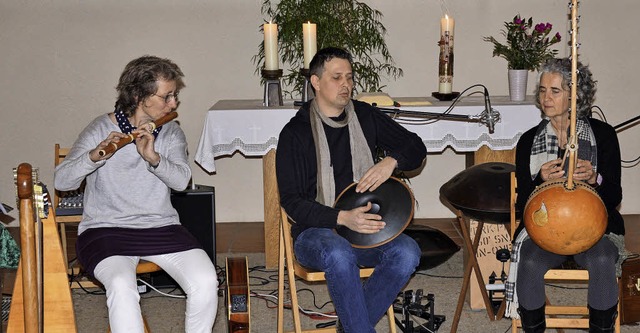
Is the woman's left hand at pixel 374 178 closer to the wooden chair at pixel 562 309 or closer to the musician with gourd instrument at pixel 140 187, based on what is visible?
the wooden chair at pixel 562 309

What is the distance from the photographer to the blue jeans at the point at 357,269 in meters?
3.09

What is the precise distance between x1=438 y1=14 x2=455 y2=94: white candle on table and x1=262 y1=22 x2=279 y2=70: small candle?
0.82 meters

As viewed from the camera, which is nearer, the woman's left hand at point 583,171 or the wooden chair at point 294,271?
the woman's left hand at point 583,171

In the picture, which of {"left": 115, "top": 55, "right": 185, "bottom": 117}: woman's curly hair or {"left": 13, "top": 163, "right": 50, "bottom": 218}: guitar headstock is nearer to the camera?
{"left": 13, "top": 163, "right": 50, "bottom": 218}: guitar headstock

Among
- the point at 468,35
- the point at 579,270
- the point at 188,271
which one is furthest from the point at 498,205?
the point at 468,35

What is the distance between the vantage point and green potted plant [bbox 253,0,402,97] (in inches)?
193

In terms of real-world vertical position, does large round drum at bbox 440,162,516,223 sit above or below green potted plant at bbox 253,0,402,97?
below

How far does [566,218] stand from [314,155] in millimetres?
986

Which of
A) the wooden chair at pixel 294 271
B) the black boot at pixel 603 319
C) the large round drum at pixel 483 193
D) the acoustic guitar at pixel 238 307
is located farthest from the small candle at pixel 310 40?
the black boot at pixel 603 319

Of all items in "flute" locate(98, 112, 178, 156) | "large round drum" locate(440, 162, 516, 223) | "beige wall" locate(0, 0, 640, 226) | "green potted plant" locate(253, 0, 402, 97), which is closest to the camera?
"flute" locate(98, 112, 178, 156)

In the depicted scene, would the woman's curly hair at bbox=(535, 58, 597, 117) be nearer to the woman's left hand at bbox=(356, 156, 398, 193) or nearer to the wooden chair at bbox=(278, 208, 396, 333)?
the woman's left hand at bbox=(356, 156, 398, 193)

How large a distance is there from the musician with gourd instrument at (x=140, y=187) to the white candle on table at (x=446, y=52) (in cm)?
167

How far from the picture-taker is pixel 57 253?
263cm

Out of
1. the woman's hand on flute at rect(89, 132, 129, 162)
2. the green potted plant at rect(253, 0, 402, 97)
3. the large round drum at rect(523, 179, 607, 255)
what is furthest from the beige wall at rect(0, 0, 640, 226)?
the large round drum at rect(523, 179, 607, 255)
